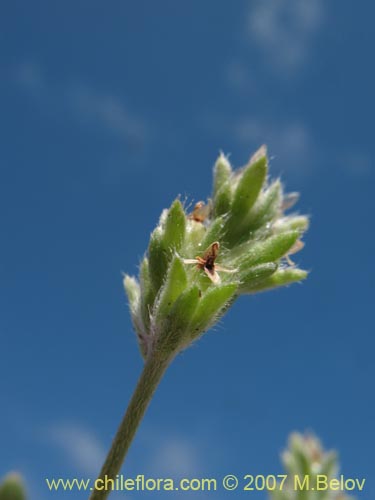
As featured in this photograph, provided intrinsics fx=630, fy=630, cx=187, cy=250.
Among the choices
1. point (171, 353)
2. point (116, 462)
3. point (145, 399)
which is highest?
point (171, 353)

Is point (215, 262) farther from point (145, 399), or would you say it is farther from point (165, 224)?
point (145, 399)

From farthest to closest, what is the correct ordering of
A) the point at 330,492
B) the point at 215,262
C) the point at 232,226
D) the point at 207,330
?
the point at 330,492 → the point at 232,226 → the point at 215,262 → the point at 207,330

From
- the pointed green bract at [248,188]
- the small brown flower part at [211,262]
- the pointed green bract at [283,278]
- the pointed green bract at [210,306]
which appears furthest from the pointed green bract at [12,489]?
the pointed green bract at [248,188]

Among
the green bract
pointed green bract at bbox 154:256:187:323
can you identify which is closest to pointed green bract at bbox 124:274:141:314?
the green bract

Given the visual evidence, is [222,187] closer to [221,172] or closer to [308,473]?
[221,172]

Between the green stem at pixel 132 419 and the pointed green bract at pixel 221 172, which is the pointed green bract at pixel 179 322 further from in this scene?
the pointed green bract at pixel 221 172

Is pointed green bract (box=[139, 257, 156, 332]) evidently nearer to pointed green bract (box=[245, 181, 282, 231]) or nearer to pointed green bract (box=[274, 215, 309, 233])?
pointed green bract (box=[245, 181, 282, 231])

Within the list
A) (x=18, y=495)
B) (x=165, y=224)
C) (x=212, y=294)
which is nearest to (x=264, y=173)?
(x=165, y=224)
